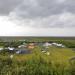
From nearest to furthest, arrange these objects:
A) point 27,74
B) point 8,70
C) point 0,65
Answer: point 27,74 → point 8,70 → point 0,65

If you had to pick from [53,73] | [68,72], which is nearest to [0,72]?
[53,73]

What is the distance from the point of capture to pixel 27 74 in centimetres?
1733

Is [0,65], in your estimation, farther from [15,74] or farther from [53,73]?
[53,73]

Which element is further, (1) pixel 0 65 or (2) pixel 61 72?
(1) pixel 0 65

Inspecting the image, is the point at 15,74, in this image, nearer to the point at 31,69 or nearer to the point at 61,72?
the point at 31,69

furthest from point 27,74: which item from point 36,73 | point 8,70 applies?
point 8,70

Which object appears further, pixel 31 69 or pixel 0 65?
pixel 0 65

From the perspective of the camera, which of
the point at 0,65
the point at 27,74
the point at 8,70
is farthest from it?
the point at 0,65

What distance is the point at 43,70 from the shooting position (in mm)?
17875

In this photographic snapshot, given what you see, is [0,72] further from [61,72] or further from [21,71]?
[61,72]

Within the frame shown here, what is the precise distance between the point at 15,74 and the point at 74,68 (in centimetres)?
608

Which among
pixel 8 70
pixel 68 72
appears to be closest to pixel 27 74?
pixel 8 70

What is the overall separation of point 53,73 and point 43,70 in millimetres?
1032

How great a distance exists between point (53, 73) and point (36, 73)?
164 centimetres
